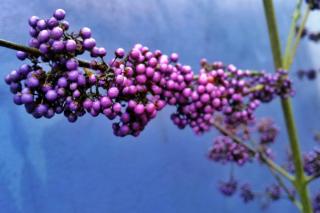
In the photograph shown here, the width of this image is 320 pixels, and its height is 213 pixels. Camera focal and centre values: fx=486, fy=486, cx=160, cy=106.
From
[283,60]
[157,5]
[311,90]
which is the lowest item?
[283,60]

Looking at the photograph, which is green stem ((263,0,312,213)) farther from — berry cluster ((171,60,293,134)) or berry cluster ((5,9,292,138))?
berry cluster ((5,9,292,138))

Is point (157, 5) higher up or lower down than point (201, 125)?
higher up

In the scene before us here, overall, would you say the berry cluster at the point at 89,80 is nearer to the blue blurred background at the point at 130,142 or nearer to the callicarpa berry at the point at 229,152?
the blue blurred background at the point at 130,142

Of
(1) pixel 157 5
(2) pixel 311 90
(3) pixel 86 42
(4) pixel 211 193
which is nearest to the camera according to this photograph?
(3) pixel 86 42

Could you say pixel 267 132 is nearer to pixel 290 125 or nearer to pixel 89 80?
pixel 290 125

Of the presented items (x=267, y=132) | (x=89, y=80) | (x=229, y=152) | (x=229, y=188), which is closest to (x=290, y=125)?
(x=229, y=152)

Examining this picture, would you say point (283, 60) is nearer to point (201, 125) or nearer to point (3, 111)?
point (201, 125)

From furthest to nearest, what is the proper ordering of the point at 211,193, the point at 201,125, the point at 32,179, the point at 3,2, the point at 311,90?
the point at 311,90, the point at 211,193, the point at 32,179, the point at 3,2, the point at 201,125

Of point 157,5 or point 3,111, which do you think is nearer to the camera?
point 3,111

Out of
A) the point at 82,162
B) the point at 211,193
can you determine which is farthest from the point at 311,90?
the point at 82,162
